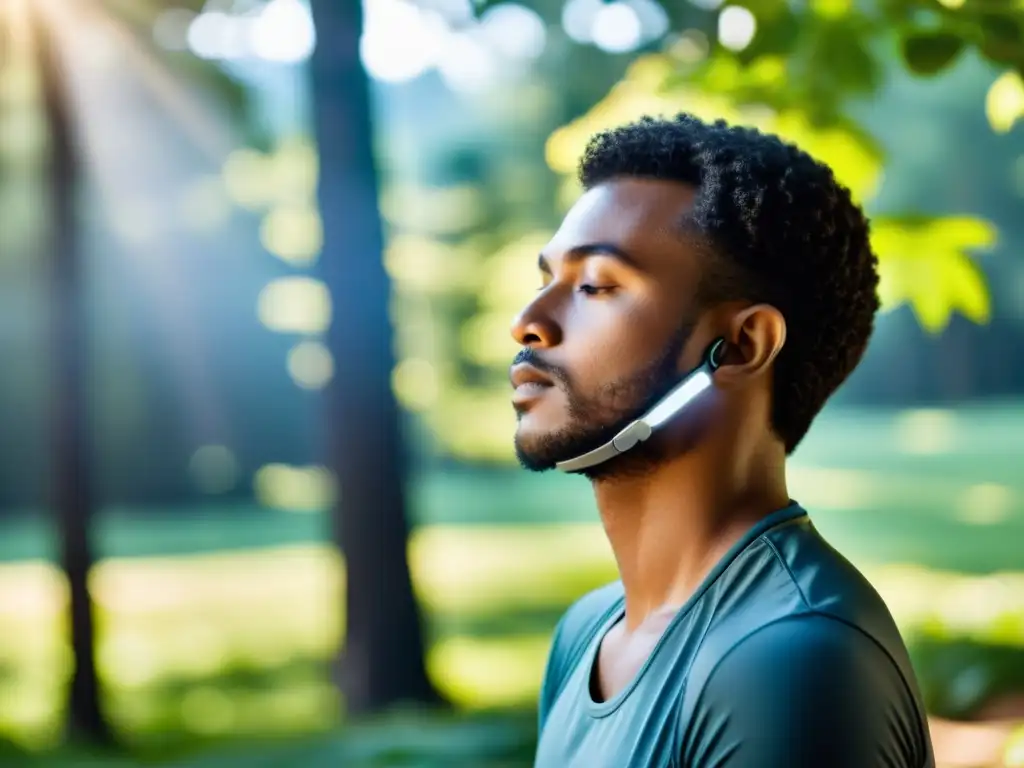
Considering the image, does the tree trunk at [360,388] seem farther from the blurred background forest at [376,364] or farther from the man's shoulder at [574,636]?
the man's shoulder at [574,636]

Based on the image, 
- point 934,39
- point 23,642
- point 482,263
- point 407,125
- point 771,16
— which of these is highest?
point 407,125

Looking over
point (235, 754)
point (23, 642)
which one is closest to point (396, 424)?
point (235, 754)

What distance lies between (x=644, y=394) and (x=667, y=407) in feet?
0.16

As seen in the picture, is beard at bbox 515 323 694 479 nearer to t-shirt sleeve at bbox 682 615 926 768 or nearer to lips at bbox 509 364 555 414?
lips at bbox 509 364 555 414

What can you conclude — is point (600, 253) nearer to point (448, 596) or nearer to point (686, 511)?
point (686, 511)

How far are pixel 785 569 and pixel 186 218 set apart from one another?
2162cm

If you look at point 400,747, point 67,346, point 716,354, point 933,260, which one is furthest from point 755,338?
point 67,346

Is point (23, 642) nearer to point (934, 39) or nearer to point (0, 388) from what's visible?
point (0, 388)

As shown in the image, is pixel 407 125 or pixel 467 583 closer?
pixel 467 583

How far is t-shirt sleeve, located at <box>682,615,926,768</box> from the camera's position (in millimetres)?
1323

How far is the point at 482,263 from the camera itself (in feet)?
68.7

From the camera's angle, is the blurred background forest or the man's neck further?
the blurred background forest

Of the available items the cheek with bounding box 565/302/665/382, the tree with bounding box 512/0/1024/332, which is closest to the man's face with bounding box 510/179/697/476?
the cheek with bounding box 565/302/665/382

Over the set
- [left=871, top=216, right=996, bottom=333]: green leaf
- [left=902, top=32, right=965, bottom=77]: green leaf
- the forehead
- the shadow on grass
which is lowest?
the shadow on grass
